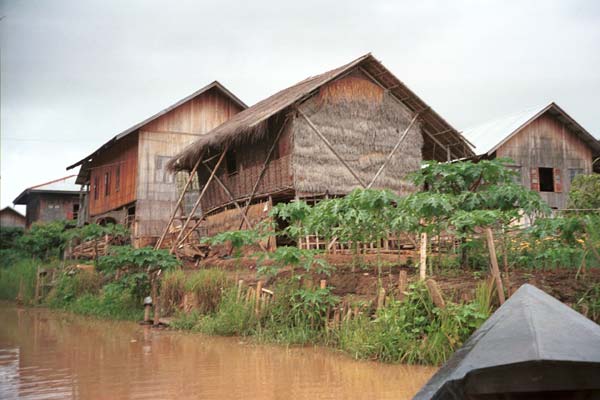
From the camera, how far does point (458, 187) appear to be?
29.8ft

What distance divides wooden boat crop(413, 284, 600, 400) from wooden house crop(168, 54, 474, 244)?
35.1 ft

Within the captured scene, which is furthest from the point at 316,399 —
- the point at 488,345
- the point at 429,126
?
the point at 429,126

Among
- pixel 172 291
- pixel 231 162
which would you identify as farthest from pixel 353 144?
pixel 172 291

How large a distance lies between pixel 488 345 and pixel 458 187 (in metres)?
6.53

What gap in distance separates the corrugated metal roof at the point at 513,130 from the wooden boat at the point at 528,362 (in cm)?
1756

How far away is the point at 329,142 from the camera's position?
14.7 m

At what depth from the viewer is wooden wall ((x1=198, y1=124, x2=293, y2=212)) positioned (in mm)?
14430

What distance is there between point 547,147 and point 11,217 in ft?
108

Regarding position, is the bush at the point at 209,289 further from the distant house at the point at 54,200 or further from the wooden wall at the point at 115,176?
the distant house at the point at 54,200

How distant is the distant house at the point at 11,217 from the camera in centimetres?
3707

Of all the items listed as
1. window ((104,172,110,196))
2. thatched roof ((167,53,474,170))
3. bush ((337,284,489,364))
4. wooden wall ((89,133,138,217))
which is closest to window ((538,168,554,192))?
thatched roof ((167,53,474,170))

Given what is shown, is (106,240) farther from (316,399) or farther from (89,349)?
(316,399)

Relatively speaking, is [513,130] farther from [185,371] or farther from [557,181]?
[185,371]

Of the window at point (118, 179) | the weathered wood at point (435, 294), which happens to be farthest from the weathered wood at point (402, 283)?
the window at point (118, 179)
